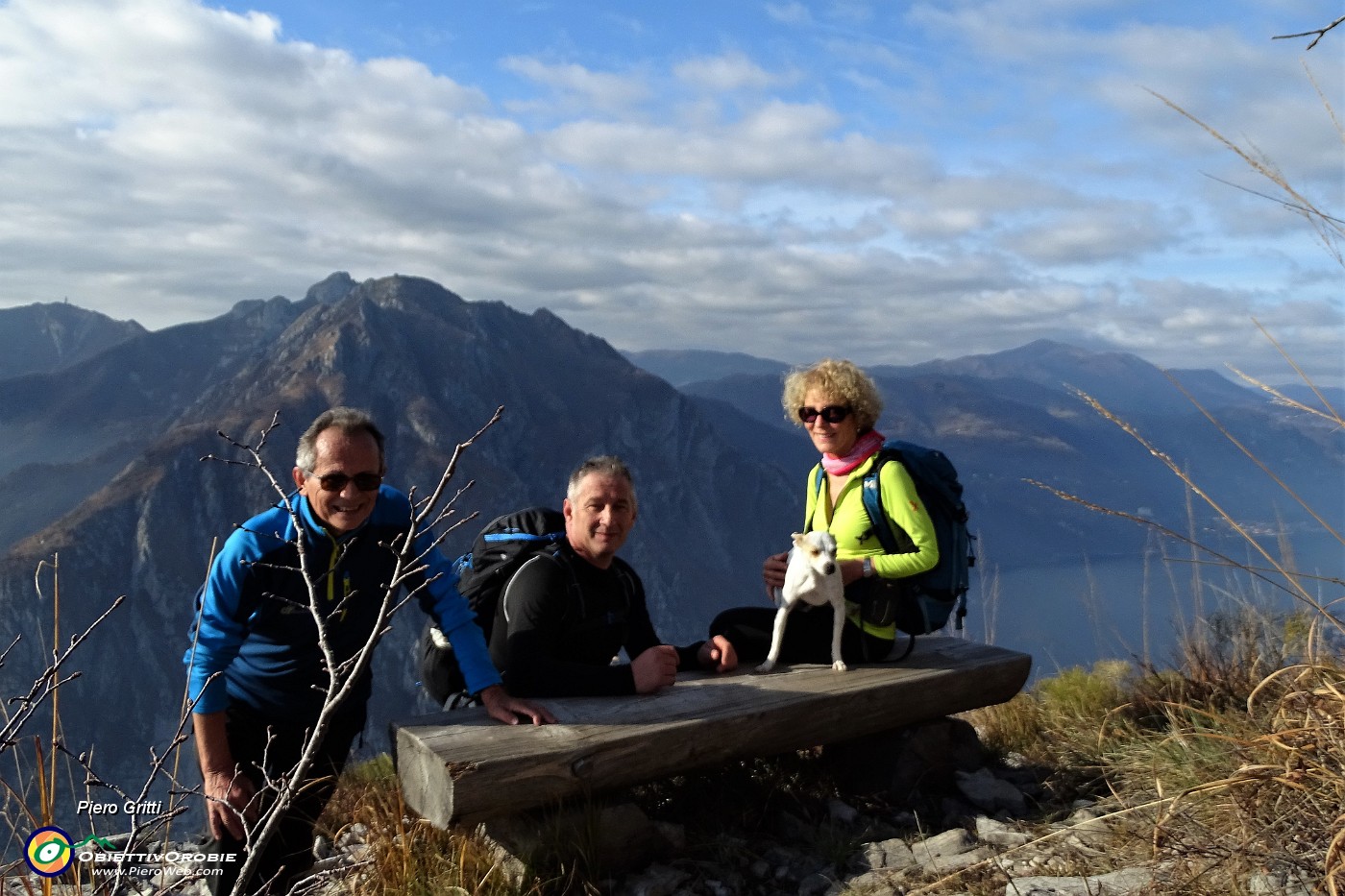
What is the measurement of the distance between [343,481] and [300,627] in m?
0.57

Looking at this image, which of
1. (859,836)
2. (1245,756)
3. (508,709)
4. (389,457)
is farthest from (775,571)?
(389,457)

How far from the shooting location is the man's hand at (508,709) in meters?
A: 3.13

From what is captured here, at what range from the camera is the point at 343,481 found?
9.75 ft

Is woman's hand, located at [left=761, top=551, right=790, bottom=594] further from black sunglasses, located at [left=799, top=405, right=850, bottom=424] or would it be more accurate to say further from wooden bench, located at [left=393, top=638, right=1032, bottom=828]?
black sunglasses, located at [left=799, top=405, right=850, bottom=424]

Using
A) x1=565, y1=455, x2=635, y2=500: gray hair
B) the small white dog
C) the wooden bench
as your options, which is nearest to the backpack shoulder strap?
the small white dog

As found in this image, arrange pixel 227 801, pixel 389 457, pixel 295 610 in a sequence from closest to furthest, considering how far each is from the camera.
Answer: pixel 227 801
pixel 295 610
pixel 389 457

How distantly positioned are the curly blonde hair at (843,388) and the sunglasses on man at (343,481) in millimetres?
2007

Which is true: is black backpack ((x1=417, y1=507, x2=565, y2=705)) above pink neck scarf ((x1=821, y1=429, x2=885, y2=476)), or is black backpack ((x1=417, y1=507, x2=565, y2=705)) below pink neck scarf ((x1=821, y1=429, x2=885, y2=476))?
below

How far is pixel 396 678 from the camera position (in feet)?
342

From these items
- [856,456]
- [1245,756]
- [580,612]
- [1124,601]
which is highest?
[856,456]

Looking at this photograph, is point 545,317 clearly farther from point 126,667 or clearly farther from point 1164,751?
point 1164,751

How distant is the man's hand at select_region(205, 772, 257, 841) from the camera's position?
270cm

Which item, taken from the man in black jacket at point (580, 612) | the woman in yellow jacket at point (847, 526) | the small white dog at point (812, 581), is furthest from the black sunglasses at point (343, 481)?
the woman in yellow jacket at point (847, 526)

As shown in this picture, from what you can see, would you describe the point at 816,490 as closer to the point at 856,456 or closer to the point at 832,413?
the point at 856,456
